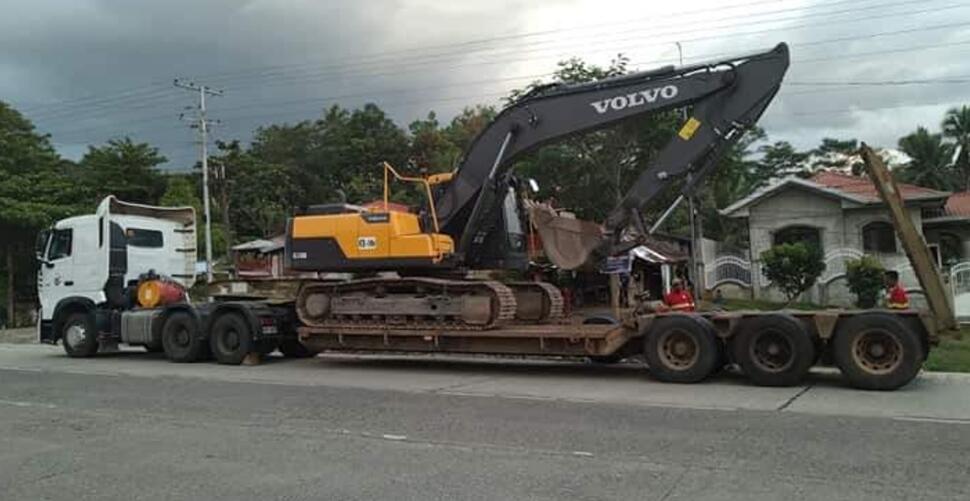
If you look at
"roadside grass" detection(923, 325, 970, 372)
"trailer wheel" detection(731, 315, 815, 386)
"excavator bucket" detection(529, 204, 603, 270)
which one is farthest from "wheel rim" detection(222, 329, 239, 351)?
"roadside grass" detection(923, 325, 970, 372)

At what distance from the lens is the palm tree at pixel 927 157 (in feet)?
187

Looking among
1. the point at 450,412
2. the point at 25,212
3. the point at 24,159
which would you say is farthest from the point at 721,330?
the point at 24,159

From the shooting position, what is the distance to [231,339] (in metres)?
16.7

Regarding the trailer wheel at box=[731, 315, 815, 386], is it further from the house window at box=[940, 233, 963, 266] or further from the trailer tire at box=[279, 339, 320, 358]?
the house window at box=[940, 233, 963, 266]

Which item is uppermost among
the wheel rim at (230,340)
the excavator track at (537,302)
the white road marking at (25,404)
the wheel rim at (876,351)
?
the excavator track at (537,302)

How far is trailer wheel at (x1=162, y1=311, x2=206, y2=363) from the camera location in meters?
17.1

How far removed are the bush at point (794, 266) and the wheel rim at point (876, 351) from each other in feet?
61.0

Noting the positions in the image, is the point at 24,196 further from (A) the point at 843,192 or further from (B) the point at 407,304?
(A) the point at 843,192

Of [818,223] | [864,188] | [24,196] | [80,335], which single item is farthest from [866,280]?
[24,196]

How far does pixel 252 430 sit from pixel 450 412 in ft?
7.14

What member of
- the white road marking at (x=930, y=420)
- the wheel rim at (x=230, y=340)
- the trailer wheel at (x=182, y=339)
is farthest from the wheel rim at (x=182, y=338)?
the white road marking at (x=930, y=420)

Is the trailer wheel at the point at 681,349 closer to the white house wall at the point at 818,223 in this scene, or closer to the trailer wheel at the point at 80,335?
the trailer wheel at the point at 80,335

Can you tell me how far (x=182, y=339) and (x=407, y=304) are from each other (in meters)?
5.07

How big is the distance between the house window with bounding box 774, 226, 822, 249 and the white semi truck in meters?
21.0
